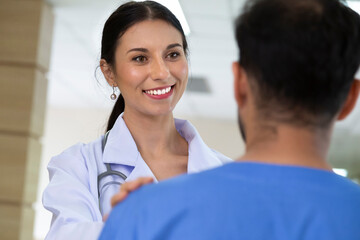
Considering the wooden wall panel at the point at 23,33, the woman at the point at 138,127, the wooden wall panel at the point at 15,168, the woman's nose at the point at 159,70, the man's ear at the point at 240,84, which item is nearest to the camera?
the man's ear at the point at 240,84

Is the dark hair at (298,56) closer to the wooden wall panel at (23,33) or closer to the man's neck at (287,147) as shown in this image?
the man's neck at (287,147)

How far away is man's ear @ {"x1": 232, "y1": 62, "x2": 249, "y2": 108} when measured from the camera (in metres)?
0.90

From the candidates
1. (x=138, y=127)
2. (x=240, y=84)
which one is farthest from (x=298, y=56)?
(x=138, y=127)

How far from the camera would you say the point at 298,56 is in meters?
0.84

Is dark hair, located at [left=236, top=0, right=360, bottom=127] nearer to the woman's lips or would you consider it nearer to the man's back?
the man's back

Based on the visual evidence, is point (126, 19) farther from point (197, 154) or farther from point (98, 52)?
point (98, 52)

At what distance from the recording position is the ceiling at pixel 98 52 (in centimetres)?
496

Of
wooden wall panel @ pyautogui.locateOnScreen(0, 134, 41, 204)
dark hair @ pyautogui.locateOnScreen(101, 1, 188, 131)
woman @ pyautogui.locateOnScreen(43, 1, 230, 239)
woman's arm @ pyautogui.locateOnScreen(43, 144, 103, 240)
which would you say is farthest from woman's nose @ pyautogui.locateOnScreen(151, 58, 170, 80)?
wooden wall panel @ pyautogui.locateOnScreen(0, 134, 41, 204)

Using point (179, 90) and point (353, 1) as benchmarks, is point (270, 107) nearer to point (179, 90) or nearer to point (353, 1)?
point (179, 90)

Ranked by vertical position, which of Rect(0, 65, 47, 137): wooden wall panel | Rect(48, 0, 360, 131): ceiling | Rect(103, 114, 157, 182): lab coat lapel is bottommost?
Rect(103, 114, 157, 182): lab coat lapel

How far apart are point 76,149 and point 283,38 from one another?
107cm

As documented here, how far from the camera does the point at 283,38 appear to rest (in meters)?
0.84

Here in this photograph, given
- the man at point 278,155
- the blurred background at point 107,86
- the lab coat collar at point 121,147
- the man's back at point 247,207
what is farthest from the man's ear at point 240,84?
the lab coat collar at point 121,147

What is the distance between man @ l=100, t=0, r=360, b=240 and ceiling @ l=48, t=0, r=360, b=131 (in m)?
2.02
